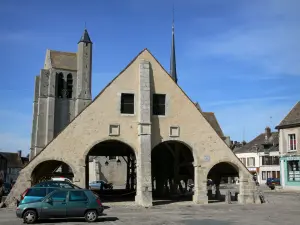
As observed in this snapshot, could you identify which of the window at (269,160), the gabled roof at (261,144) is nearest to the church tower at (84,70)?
the gabled roof at (261,144)

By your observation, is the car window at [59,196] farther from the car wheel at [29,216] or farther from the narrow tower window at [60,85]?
the narrow tower window at [60,85]

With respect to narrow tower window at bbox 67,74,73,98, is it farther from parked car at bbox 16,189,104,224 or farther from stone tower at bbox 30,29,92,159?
parked car at bbox 16,189,104,224

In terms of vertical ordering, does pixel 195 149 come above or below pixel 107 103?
below

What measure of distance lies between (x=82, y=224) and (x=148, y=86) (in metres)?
11.8

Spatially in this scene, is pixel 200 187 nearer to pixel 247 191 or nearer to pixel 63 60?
pixel 247 191

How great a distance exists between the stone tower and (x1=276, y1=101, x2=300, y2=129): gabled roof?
3832 centimetres

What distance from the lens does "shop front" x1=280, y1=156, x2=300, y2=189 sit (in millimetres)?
44909

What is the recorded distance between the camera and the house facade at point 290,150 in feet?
147

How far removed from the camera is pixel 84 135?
23562mm

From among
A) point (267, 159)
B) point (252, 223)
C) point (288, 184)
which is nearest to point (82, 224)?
point (252, 223)

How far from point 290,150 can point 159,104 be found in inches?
1034

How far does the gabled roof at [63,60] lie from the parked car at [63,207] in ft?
202

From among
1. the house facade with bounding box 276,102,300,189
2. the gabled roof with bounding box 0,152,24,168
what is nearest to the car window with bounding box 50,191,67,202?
the house facade with bounding box 276,102,300,189

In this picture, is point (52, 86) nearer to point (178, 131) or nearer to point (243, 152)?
point (243, 152)
